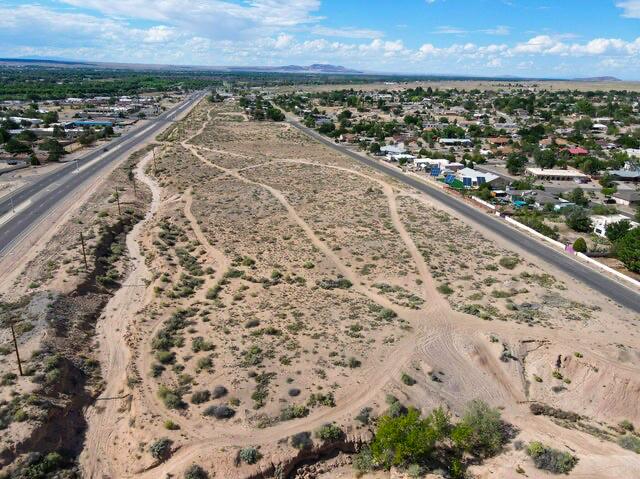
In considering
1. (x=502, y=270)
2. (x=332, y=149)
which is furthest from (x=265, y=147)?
(x=502, y=270)

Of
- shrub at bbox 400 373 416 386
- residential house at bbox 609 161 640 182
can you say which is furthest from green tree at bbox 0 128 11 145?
residential house at bbox 609 161 640 182

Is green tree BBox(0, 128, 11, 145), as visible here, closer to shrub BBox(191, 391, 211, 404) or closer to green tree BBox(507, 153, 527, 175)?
shrub BBox(191, 391, 211, 404)

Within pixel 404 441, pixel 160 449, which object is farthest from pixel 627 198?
pixel 160 449

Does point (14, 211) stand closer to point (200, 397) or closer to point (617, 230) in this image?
point (200, 397)

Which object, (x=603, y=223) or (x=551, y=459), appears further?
(x=603, y=223)

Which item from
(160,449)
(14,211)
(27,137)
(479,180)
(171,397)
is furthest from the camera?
(27,137)

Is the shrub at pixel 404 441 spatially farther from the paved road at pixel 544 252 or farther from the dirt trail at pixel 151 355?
the paved road at pixel 544 252

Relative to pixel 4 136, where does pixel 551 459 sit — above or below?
below

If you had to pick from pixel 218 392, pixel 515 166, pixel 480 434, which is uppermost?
pixel 515 166

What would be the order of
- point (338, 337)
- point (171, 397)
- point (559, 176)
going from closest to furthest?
point (171, 397)
point (338, 337)
point (559, 176)
